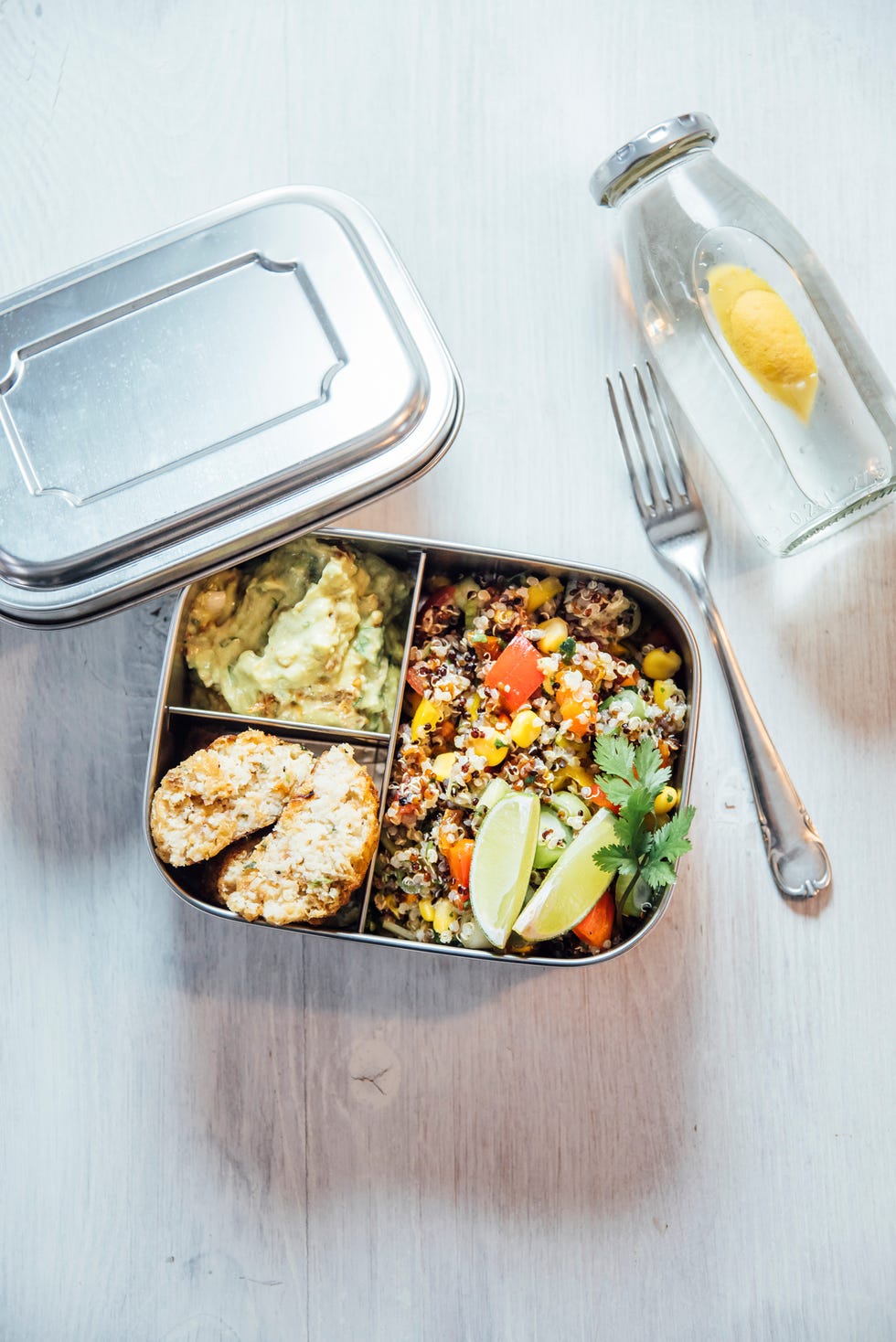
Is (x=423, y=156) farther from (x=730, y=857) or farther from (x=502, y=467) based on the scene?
(x=730, y=857)

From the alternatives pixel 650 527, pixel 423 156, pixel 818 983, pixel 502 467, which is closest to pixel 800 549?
pixel 650 527

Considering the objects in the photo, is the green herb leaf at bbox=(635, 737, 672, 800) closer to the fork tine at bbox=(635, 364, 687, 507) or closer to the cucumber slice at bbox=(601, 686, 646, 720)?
the cucumber slice at bbox=(601, 686, 646, 720)

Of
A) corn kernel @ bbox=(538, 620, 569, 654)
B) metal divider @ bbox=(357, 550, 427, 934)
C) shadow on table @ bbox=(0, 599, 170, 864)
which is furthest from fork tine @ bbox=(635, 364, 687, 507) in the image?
shadow on table @ bbox=(0, 599, 170, 864)

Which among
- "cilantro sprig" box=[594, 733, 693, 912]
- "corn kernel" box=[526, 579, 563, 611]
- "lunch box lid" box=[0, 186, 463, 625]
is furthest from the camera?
"corn kernel" box=[526, 579, 563, 611]

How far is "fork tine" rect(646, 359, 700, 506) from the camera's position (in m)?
1.93

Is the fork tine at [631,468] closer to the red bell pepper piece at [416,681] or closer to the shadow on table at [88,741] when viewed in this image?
the red bell pepper piece at [416,681]

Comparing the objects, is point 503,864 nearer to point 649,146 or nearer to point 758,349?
point 758,349

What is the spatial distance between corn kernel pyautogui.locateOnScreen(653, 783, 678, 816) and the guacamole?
527 millimetres

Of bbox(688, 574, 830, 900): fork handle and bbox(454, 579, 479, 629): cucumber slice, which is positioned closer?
bbox(454, 579, 479, 629): cucumber slice

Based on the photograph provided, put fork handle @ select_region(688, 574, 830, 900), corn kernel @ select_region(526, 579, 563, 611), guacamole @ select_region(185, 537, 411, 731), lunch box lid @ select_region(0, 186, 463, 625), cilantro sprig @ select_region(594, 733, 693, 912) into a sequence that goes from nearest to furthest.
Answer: lunch box lid @ select_region(0, 186, 463, 625) → cilantro sprig @ select_region(594, 733, 693, 912) → guacamole @ select_region(185, 537, 411, 731) → corn kernel @ select_region(526, 579, 563, 611) → fork handle @ select_region(688, 574, 830, 900)


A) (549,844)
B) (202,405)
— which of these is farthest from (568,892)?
(202,405)

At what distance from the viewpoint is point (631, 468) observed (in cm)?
193

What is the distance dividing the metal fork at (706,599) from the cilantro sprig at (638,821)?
0.38 m

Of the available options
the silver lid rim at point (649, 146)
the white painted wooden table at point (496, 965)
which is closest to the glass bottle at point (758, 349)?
the silver lid rim at point (649, 146)
